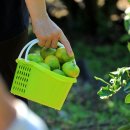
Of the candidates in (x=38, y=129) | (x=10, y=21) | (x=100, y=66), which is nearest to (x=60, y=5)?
(x=100, y=66)

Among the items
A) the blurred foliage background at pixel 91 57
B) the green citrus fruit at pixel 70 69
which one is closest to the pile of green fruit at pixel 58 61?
the green citrus fruit at pixel 70 69

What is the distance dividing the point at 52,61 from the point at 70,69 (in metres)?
0.09

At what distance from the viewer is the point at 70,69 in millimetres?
2666

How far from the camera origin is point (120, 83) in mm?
2945

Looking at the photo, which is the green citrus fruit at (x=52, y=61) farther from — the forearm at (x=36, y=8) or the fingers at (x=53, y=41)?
the forearm at (x=36, y=8)

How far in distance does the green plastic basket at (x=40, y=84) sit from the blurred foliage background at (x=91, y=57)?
1457mm

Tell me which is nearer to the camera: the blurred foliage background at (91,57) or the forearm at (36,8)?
the forearm at (36,8)

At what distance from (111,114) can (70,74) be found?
2.17 metres

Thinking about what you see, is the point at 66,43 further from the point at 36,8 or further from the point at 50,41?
the point at 36,8

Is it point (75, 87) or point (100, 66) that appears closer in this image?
point (75, 87)

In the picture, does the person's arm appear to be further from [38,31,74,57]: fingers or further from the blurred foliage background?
the blurred foliage background

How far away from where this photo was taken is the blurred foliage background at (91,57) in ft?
15.4

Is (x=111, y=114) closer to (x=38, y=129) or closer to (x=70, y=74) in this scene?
(x=70, y=74)

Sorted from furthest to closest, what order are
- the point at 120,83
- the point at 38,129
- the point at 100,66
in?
1. the point at 100,66
2. the point at 120,83
3. the point at 38,129
